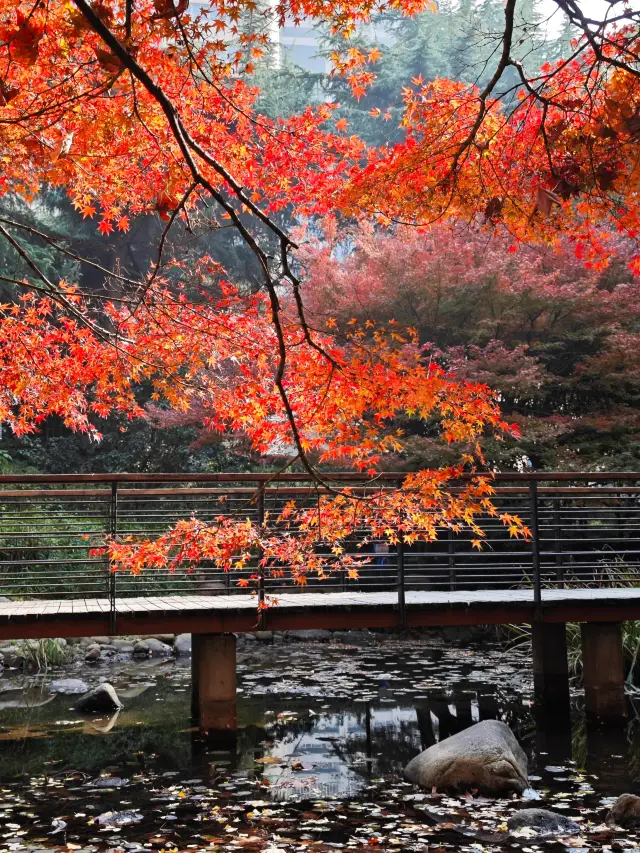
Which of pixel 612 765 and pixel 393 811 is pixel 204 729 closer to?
pixel 393 811

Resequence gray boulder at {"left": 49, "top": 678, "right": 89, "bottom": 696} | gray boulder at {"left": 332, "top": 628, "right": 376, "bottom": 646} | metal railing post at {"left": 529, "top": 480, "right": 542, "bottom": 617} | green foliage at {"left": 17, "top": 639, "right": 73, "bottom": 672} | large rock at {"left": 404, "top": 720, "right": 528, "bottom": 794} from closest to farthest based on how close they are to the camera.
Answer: large rock at {"left": 404, "top": 720, "right": 528, "bottom": 794}, metal railing post at {"left": 529, "top": 480, "right": 542, "bottom": 617}, gray boulder at {"left": 49, "top": 678, "right": 89, "bottom": 696}, green foliage at {"left": 17, "top": 639, "right": 73, "bottom": 672}, gray boulder at {"left": 332, "top": 628, "right": 376, "bottom": 646}

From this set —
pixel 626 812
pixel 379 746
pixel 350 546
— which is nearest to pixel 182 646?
pixel 350 546

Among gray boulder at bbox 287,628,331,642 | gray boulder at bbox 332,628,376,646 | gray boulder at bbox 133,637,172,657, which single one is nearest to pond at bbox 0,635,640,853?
gray boulder at bbox 133,637,172,657

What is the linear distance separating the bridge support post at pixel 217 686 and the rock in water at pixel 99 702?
5.36 ft

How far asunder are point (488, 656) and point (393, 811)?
19.3 ft

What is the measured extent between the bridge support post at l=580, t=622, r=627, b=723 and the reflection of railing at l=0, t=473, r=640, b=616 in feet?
2.15

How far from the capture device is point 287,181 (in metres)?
7.09

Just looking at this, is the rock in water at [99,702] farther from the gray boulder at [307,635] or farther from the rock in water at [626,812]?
the rock in water at [626,812]

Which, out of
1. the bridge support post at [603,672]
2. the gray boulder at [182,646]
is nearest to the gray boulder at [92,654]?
the gray boulder at [182,646]

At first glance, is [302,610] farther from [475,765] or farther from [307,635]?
[307,635]

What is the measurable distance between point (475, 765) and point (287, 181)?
190 inches

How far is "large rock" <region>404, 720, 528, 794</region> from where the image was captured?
214 inches

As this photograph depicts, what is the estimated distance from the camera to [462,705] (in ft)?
26.5

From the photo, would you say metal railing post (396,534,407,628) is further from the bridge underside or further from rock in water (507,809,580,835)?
rock in water (507,809,580,835)
